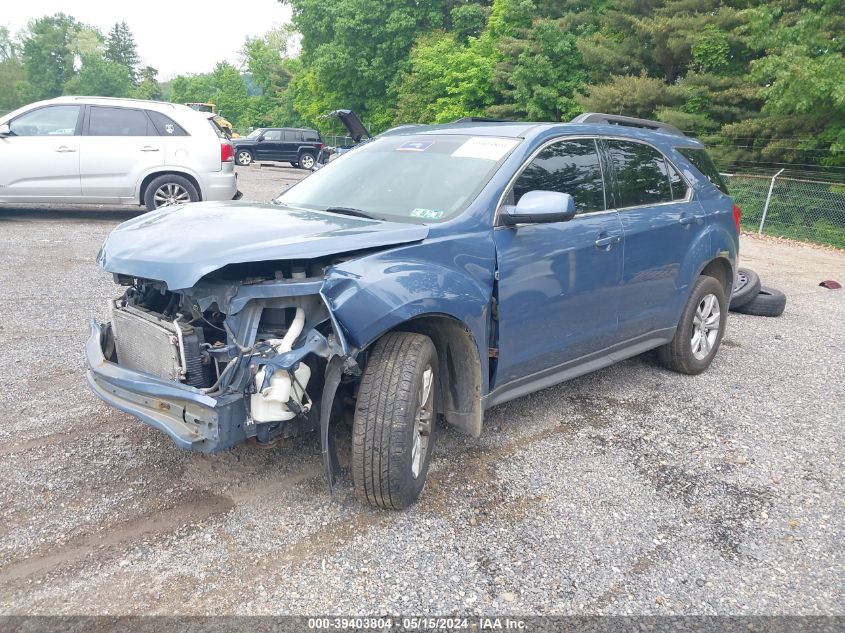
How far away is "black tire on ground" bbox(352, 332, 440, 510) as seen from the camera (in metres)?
2.84

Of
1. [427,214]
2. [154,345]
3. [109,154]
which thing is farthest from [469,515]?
[109,154]

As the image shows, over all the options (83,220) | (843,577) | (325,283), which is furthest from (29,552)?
(83,220)

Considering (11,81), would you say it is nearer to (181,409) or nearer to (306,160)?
(306,160)

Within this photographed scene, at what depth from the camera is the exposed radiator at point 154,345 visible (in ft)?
9.27

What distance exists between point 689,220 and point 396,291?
2.91m

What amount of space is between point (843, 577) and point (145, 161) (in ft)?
33.3

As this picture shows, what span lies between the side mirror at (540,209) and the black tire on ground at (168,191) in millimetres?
8081

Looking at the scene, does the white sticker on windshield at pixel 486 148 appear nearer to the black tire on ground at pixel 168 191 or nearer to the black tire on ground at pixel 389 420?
the black tire on ground at pixel 389 420

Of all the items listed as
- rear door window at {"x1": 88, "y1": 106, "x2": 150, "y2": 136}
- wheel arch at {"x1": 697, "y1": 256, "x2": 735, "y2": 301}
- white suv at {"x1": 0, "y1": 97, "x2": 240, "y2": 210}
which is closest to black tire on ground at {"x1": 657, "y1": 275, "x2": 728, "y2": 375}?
wheel arch at {"x1": 697, "y1": 256, "x2": 735, "y2": 301}

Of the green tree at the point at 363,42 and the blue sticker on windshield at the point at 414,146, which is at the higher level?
the green tree at the point at 363,42

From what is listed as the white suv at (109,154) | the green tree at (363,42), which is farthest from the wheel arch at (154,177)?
the green tree at (363,42)

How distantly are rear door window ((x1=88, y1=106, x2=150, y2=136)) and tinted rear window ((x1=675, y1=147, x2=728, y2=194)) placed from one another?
828cm

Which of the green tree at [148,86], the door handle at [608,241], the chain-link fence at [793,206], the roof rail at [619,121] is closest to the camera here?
the door handle at [608,241]

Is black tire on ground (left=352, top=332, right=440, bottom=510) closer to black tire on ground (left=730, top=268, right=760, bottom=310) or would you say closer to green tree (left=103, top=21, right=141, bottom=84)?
black tire on ground (left=730, top=268, right=760, bottom=310)
